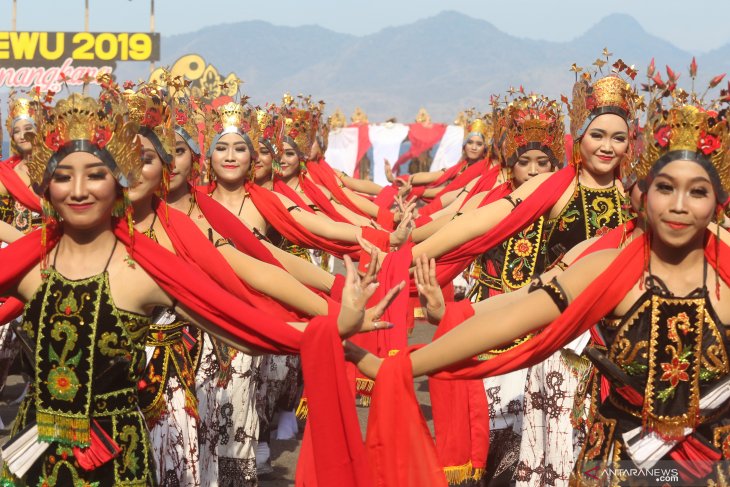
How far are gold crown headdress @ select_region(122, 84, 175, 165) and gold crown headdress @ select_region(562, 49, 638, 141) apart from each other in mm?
2687

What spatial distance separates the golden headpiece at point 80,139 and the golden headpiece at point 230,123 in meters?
3.76

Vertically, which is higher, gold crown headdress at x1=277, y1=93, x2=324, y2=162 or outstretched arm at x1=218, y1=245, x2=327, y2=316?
gold crown headdress at x1=277, y1=93, x2=324, y2=162

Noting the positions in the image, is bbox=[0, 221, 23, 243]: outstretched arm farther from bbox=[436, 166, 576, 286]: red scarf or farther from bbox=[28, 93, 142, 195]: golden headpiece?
bbox=[436, 166, 576, 286]: red scarf

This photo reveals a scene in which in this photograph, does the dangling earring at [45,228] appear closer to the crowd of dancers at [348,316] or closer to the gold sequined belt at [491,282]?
the crowd of dancers at [348,316]

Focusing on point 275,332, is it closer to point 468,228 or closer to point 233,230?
point 233,230

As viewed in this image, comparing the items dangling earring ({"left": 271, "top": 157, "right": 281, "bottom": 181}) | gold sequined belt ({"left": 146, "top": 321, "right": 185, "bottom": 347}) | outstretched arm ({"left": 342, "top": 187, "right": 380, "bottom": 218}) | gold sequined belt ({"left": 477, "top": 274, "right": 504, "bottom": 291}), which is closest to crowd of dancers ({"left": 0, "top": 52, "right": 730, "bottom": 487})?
gold sequined belt ({"left": 146, "top": 321, "right": 185, "bottom": 347})

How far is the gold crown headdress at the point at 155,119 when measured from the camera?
6555 millimetres

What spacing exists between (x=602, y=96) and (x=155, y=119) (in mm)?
2860

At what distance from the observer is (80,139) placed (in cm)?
507

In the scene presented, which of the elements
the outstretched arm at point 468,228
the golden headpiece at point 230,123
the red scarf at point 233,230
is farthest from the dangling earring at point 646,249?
the golden headpiece at point 230,123

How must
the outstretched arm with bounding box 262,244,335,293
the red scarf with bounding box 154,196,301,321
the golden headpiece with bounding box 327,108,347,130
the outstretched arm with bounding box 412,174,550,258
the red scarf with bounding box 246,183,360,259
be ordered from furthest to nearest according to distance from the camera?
the golden headpiece with bounding box 327,108,347,130 → the red scarf with bounding box 246,183,360,259 → the outstretched arm with bounding box 412,174,550,258 → the outstretched arm with bounding box 262,244,335,293 → the red scarf with bounding box 154,196,301,321

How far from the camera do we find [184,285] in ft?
16.8

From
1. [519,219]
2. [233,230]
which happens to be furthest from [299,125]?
[233,230]

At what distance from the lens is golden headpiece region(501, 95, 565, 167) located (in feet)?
31.8
